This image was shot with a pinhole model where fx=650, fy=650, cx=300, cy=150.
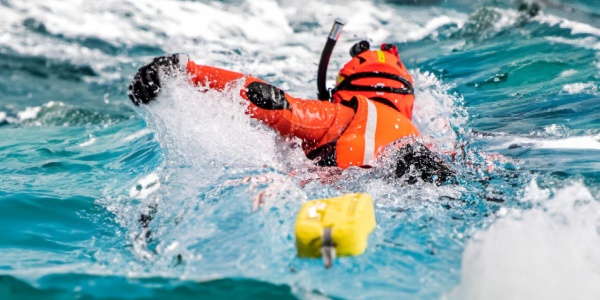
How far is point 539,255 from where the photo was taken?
262 centimetres

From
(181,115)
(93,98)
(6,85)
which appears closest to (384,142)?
(181,115)

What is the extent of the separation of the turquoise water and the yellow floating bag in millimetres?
128

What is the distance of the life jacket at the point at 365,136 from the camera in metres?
3.88

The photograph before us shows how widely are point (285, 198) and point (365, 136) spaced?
90cm

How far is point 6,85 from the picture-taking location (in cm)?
1054

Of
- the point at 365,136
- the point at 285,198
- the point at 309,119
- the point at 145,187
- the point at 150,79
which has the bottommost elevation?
the point at 285,198

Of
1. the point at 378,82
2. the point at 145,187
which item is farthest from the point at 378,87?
the point at 145,187

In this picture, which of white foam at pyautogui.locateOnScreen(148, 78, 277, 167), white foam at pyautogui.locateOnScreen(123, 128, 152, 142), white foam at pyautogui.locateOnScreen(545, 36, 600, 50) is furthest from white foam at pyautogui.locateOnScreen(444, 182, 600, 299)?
white foam at pyautogui.locateOnScreen(545, 36, 600, 50)

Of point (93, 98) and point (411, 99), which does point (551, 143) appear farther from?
point (93, 98)

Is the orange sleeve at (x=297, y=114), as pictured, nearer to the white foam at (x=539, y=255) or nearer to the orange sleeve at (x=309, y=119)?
the orange sleeve at (x=309, y=119)

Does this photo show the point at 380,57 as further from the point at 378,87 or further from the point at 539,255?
the point at 539,255

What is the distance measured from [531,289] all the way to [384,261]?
24.5 inches

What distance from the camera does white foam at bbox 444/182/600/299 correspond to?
2.43m

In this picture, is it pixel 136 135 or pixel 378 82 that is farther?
pixel 136 135
